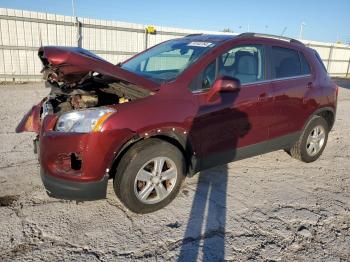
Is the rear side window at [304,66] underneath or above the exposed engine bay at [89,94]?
above

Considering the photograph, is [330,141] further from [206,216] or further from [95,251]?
[95,251]

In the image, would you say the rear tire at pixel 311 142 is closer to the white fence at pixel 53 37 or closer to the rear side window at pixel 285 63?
the rear side window at pixel 285 63

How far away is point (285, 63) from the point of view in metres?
4.52

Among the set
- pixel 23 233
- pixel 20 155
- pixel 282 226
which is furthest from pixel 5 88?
pixel 282 226

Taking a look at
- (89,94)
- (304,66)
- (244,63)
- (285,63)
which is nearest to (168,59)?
(244,63)

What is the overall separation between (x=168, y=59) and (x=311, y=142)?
8.55 ft

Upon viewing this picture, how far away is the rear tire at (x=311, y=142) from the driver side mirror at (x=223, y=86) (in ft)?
6.27

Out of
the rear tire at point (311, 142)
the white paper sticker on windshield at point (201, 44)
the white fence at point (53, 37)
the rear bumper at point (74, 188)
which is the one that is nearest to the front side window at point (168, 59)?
the white paper sticker on windshield at point (201, 44)

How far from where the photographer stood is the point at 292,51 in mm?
4688

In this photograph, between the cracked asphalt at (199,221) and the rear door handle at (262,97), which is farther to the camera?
the rear door handle at (262,97)

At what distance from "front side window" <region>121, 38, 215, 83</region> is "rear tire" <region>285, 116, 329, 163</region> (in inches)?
84.3

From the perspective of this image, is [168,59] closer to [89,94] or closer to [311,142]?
[89,94]

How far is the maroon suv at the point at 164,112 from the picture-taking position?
2994mm

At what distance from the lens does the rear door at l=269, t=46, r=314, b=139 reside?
4305 millimetres
